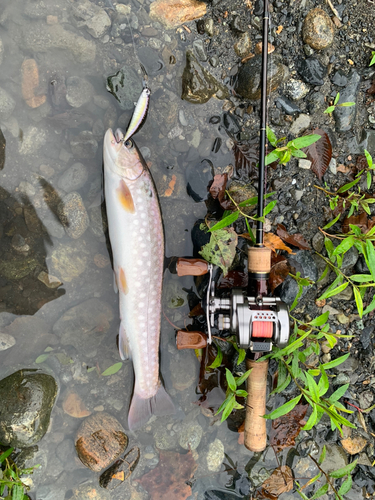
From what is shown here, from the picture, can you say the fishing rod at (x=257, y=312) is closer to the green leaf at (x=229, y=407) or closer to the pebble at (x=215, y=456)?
the green leaf at (x=229, y=407)

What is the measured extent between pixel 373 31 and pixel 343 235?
1772mm

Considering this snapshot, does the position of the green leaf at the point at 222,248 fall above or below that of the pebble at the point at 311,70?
below

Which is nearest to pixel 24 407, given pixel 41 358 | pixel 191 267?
pixel 41 358

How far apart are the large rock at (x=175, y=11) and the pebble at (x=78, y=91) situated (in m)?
0.76

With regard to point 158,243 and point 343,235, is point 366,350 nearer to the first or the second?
point 343,235

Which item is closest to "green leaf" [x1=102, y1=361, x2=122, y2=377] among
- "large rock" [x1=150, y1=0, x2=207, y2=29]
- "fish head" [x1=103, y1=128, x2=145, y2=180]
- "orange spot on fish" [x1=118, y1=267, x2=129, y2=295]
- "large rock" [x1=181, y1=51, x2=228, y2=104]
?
"orange spot on fish" [x1=118, y1=267, x2=129, y2=295]

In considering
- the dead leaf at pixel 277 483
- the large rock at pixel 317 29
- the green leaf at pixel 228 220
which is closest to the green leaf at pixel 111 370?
the green leaf at pixel 228 220

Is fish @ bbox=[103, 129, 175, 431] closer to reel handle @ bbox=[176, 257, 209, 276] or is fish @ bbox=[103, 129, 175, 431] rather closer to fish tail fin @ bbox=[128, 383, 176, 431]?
fish tail fin @ bbox=[128, 383, 176, 431]

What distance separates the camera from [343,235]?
2.76 metres

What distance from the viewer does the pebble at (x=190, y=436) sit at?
283 cm

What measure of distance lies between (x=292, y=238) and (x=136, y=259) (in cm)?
132

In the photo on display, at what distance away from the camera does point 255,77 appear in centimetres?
254

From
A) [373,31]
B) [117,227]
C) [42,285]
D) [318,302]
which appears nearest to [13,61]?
[117,227]

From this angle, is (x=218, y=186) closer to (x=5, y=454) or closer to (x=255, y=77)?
(x=255, y=77)
